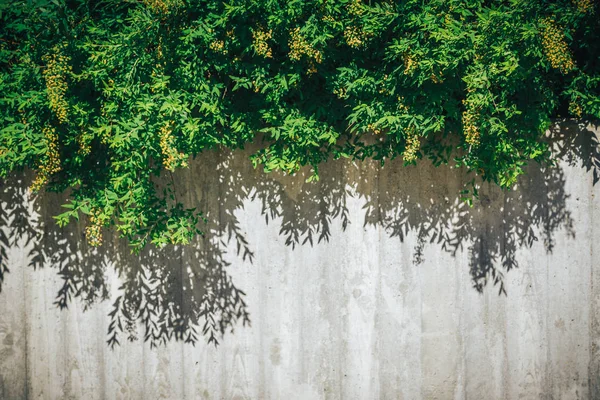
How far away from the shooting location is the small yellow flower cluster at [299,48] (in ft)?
8.05

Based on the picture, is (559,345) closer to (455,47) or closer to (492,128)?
(492,128)

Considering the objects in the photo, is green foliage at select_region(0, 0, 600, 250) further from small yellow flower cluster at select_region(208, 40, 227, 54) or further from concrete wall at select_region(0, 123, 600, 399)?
concrete wall at select_region(0, 123, 600, 399)

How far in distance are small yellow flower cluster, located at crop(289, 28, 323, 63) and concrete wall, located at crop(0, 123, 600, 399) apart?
2.33 ft

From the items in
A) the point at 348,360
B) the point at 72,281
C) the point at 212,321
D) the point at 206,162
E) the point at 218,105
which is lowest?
the point at 348,360

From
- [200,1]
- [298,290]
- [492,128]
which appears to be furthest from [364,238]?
[200,1]

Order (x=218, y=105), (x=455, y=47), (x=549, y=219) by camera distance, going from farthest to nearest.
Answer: (x=549, y=219)
(x=218, y=105)
(x=455, y=47)

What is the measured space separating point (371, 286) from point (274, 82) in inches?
52.1

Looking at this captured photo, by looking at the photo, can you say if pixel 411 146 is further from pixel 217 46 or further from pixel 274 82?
pixel 217 46

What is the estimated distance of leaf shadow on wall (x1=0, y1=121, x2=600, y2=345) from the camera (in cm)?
295

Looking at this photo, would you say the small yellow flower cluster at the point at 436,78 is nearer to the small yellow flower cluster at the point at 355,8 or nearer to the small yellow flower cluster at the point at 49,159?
the small yellow flower cluster at the point at 355,8

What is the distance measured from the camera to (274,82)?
261 centimetres

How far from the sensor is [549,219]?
2963 mm

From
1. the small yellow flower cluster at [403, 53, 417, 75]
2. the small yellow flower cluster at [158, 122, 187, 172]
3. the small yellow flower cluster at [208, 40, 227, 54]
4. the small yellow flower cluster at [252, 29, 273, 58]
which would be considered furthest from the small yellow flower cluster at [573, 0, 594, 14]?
the small yellow flower cluster at [158, 122, 187, 172]

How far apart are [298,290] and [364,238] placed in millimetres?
507
